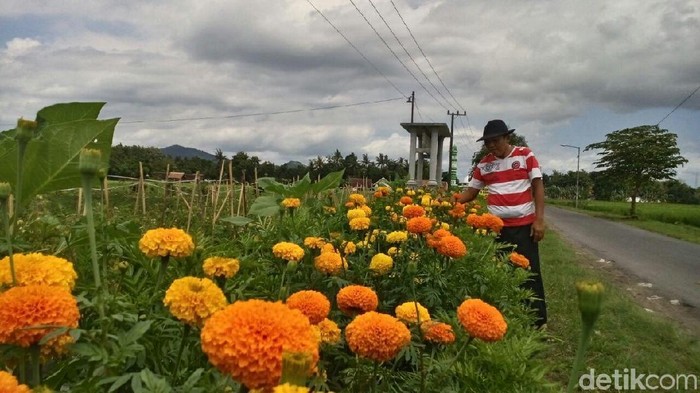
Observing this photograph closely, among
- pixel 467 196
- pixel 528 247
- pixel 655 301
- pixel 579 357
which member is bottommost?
pixel 655 301

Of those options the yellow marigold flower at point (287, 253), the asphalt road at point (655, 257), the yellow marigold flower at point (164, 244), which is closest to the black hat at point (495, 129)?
the yellow marigold flower at point (287, 253)

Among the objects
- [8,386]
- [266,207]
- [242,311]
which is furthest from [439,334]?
[266,207]

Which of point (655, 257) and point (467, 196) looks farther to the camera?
point (655, 257)

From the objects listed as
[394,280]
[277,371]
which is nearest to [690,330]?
[394,280]

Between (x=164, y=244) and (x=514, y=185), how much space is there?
10.3 ft

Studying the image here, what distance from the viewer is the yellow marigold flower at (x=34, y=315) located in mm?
763

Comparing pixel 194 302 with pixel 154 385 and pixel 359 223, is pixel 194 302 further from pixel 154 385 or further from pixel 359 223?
pixel 359 223

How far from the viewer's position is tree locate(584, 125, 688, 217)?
24.8 m

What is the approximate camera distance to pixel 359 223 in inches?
103

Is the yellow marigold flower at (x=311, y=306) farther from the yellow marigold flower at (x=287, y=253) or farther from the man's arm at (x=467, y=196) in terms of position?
the man's arm at (x=467, y=196)

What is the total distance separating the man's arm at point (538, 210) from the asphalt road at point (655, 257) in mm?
3570

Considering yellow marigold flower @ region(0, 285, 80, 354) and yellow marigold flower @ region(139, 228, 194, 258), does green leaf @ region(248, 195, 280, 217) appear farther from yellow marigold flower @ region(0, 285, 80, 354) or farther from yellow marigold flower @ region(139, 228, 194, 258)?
yellow marigold flower @ region(0, 285, 80, 354)

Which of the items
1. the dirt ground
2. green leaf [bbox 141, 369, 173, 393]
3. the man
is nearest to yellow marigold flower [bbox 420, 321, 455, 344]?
green leaf [bbox 141, 369, 173, 393]

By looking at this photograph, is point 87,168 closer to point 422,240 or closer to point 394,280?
point 394,280
